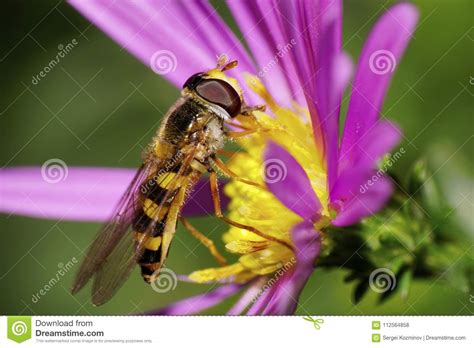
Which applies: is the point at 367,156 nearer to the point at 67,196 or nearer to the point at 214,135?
the point at 214,135

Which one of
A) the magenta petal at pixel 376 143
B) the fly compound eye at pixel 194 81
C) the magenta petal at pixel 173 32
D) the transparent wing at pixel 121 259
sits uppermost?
the magenta petal at pixel 173 32

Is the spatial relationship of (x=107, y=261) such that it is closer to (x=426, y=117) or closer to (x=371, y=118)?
(x=371, y=118)

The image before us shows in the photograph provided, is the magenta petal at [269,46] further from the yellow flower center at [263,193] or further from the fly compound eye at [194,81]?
the fly compound eye at [194,81]

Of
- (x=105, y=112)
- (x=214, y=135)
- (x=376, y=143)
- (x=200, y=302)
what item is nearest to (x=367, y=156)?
(x=376, y=143)

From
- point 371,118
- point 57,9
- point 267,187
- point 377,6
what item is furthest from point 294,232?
point 57,9
